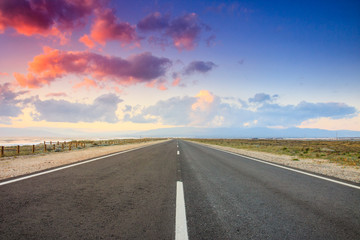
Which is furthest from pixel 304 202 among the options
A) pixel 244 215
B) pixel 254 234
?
pixel 254 234

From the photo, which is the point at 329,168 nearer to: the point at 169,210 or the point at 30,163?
the point at 169,210

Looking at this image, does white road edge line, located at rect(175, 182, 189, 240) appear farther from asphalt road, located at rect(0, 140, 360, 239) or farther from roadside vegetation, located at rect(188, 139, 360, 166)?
roadside vegetation, located at rect(188, 139, 360, 166)

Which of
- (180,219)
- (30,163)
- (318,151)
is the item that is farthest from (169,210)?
(318,151)

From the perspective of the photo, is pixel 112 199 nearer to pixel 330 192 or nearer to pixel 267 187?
pixel 267 187

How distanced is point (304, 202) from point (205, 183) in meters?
2.49

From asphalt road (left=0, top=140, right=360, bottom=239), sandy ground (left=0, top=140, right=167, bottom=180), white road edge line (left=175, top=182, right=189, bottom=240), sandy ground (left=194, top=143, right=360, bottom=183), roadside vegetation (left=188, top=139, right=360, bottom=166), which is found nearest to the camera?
white road edge line (left=175, top=182, right=189, bottom=240)

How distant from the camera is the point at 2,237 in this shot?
8.07ft

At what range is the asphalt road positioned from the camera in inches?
105

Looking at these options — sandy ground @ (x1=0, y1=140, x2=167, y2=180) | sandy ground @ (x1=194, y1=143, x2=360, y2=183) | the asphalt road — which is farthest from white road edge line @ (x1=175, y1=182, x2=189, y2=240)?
sandy ground @ (x1=0, y1=140, x2=167, y2=180)

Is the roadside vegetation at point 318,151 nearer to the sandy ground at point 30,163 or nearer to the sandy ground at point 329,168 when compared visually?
the sandy ground at point 329,168

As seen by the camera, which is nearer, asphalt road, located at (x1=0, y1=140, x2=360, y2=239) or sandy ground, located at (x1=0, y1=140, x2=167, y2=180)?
asphalt road, located at (x1=0, y1=140, x2=360, y2=239)

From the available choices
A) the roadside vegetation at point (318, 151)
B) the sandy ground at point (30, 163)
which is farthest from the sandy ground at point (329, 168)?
the sandy ground at point (30, 163)

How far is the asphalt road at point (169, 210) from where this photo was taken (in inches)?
105

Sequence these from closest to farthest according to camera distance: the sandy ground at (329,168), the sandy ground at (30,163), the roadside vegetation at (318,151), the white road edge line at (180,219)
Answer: the white road edge line at (180,219), the sandy ground at (329,168), the sandy ground at (30,163), the roadside vegetation at (318,151)
